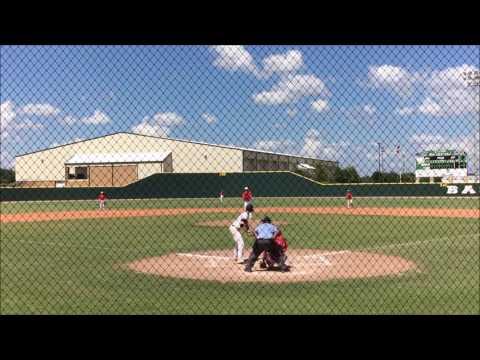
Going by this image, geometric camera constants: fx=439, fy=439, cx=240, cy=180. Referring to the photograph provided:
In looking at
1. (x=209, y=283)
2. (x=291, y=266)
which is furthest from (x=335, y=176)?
(x=209, y=283)

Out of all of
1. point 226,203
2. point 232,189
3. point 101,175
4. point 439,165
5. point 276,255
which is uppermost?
point 439,165

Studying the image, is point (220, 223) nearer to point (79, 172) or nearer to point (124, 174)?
point (124, 174)

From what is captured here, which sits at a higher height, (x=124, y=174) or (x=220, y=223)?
(x=124, y=174)

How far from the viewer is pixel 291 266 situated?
30.8 ft

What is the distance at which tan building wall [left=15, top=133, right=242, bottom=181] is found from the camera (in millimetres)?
32406

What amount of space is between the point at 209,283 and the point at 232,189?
24215mm

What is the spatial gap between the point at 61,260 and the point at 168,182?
19.7 m

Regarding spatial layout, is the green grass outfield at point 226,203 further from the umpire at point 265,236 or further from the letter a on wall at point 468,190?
the umpire at point 265,236

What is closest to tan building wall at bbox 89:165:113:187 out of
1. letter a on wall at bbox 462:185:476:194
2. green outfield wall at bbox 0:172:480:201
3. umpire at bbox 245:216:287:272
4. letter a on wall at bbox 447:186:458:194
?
green outfield wall at bbox 0:172:480:201

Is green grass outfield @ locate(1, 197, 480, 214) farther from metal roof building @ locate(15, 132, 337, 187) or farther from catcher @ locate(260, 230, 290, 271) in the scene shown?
catcher @ locate(260, 230, 290, 271)

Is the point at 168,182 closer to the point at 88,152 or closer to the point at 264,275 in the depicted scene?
the point at 88,152
